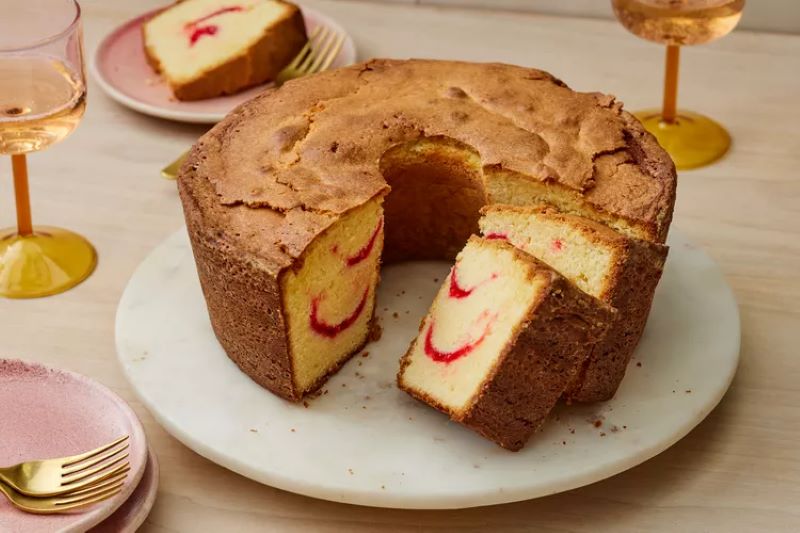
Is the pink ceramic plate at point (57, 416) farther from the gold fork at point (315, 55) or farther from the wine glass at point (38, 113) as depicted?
the gold fork at point (315, 55)

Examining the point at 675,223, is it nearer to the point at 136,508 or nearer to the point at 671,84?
the point at 671,84

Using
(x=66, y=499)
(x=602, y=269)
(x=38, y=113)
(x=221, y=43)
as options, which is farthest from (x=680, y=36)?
(x=66, y=499)

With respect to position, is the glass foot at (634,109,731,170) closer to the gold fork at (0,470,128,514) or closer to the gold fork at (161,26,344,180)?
the gold fork at (161,26,344,180)

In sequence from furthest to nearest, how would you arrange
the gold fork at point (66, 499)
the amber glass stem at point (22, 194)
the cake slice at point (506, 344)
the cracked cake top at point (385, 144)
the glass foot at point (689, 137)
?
the glass foot at point (689, 137) → the amber glass stem at point (22, 194) → the cracked cake top at point (385, 144) → the cake slice at point (506, 344) → the gold fork at point (66, 499)

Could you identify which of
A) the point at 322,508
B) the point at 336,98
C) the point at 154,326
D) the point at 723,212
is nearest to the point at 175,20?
the point at 336,98

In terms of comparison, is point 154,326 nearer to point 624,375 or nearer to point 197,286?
point 197,286

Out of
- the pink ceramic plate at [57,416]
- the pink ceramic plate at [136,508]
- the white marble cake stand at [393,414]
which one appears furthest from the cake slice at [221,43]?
the pink ceramic plate at [136,508]

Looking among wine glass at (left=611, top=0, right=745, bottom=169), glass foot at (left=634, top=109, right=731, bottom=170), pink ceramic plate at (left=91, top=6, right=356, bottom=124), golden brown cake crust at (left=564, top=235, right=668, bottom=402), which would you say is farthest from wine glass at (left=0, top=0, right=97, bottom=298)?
glass foot at (left=634, top=109, right=731, bottom=170)
